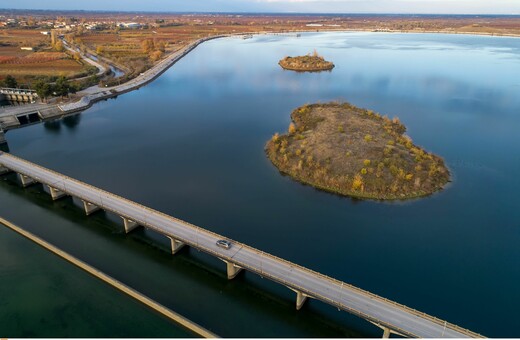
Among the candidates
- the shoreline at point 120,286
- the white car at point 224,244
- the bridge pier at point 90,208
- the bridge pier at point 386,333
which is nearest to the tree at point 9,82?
the shoreline at point 120,286

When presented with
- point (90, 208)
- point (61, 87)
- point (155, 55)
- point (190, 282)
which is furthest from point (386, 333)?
point (155, 55)

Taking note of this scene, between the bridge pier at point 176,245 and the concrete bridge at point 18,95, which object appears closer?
the bridge pier at point 176,245

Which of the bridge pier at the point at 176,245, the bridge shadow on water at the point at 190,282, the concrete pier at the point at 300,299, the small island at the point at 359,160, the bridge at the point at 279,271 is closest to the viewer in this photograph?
the bridge at the point at 279,271

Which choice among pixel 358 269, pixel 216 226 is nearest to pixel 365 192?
pixel 358 269

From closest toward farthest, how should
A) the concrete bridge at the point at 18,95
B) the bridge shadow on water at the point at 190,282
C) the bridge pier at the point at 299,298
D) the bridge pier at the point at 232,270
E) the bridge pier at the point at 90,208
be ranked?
the bridge shadow on water at the point at 190,282 < the bridge pier at the point at 299,298 < the bridge pier at the point at 232,270 < the bridge pier at the point at 90,208 < the concrete bridge at the point at 18,95

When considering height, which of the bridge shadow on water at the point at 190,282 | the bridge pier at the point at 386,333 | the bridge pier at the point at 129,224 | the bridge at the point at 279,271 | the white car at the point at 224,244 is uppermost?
the white car at the point at 224,244

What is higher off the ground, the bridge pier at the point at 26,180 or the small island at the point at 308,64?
the small island at the point at 308,64

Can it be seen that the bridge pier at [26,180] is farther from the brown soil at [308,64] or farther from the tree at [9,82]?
the brown soil at [308,64]
